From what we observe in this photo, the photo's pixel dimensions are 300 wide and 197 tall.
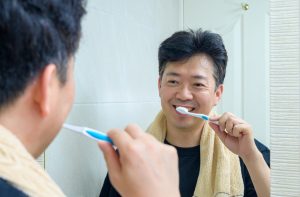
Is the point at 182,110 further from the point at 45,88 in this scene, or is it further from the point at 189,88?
the point at 45,88

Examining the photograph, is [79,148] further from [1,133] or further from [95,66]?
[1,133]

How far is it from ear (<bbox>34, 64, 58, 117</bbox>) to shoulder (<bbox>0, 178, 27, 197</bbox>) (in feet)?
0.28

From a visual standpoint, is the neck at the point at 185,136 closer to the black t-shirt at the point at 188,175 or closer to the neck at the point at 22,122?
the black t-shirt at the point at 188,175

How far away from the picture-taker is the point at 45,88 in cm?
38

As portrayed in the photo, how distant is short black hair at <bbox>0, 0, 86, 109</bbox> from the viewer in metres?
0.34

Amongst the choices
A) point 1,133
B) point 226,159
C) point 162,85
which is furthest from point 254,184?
point 1,133

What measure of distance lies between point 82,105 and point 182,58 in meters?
0.30

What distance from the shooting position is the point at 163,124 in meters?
1.01

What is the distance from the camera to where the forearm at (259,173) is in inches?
28.0

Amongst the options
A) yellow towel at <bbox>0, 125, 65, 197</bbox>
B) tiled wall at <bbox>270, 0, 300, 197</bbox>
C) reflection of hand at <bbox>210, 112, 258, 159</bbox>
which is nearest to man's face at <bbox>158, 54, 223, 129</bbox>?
reflection of hand at <bbox>210, 112, 258, 159</bbox>

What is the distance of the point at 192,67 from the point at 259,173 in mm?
339

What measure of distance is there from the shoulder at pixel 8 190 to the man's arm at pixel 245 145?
52 centimetres

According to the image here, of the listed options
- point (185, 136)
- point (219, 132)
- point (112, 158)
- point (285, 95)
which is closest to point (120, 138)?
point (112, 158)

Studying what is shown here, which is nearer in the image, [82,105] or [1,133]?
[1,133]
